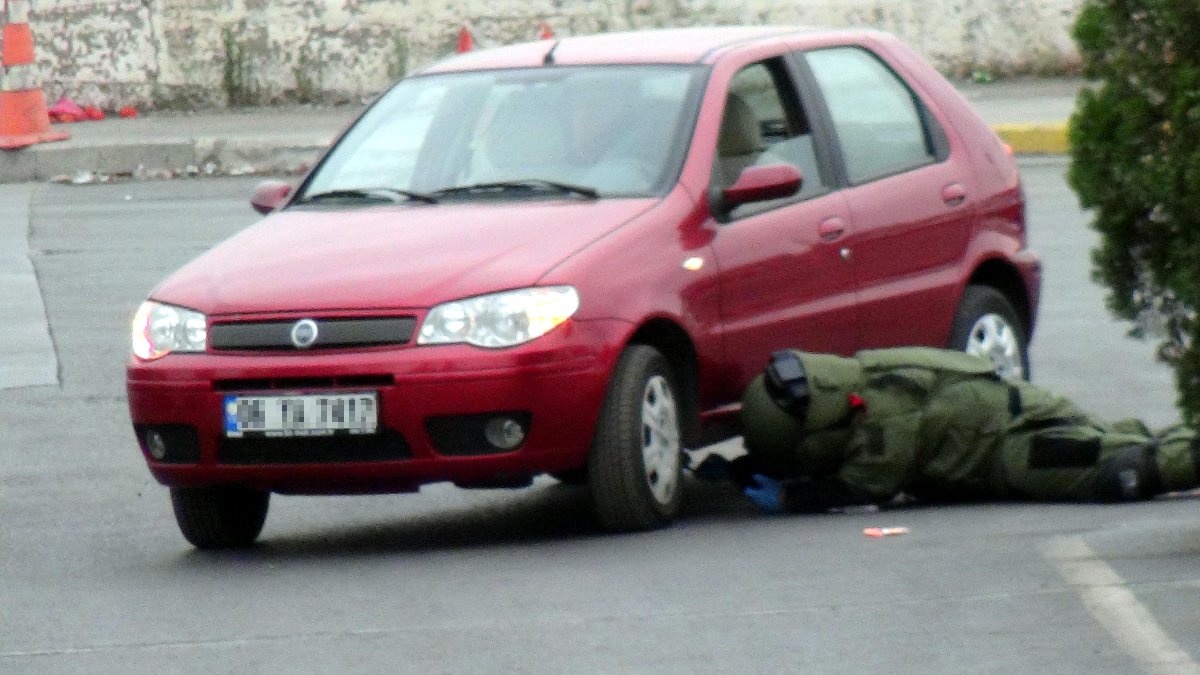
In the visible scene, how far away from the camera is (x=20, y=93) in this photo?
2067 cm

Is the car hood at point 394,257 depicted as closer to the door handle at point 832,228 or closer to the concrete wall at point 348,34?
the door handle at point 832,228

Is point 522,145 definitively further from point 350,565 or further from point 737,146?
point 350,565

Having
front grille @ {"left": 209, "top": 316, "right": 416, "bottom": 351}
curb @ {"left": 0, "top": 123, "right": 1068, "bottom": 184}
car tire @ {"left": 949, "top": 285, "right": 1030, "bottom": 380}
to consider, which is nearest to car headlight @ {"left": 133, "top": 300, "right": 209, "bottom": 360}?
front grille @ {"left": 209, "top": 316, "right": 416, "bottom": 351}

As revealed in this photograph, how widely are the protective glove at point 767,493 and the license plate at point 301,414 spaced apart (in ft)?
4.47

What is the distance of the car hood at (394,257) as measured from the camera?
733 centimetres

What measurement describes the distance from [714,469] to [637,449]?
751 millimetres

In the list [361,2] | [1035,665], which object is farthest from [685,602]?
[361,2]

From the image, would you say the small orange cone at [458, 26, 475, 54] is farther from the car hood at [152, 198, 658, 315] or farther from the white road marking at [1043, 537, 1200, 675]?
the white road marking at [1043, 537, 1200, 675]

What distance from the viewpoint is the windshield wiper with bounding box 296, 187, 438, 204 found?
27.0 ft

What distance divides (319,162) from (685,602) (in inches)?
109

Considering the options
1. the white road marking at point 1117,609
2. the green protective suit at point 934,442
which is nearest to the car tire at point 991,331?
the green protective suit at point 934,442

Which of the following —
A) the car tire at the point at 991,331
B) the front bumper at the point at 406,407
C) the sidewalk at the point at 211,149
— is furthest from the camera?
the sidewalk at the point at 211,149

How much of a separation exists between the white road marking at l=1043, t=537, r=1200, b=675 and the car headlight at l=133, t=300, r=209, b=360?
2435 millimetres

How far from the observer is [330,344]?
7285 millimetres
